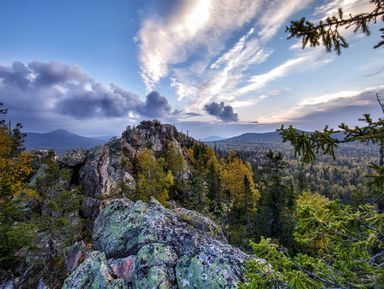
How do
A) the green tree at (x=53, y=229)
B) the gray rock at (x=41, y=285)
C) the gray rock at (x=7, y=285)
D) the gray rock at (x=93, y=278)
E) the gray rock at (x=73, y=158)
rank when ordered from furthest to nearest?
the gray rock at (x=73, y=158)
the green tree at (x=53, y=229)
the gray rock at (x=7, y=285)
the gray rock at (x=41, y=285)
the gray rock at (x=93, y=278)

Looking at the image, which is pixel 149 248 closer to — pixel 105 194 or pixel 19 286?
pixel 19 286

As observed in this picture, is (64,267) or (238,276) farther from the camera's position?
(64,267)

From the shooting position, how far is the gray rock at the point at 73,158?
130 feet

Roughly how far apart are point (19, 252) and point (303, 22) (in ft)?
81.2

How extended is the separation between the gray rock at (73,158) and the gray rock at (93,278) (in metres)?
34.6

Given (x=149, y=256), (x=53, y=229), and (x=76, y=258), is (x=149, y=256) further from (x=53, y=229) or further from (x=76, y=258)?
(x=53, y=229)

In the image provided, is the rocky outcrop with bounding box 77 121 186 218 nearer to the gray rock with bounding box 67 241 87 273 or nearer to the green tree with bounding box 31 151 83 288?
the green tree with bounding box 31 151 83 288

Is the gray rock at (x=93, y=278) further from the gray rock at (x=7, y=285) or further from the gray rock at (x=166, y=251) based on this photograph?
the gray rock at (x=7, y=285)

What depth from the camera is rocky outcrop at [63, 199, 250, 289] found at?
8.12 m

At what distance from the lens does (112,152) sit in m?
50.1

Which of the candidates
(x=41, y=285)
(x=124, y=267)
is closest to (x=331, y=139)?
(x=124, y=267)

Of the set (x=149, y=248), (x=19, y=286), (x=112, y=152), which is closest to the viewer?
(x=149, y=248)

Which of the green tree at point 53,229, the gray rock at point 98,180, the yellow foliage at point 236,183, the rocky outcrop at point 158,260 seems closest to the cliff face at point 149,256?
the rocky outcrop at point 158,260

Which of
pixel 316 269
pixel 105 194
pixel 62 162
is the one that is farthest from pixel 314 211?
pixel 62 162
